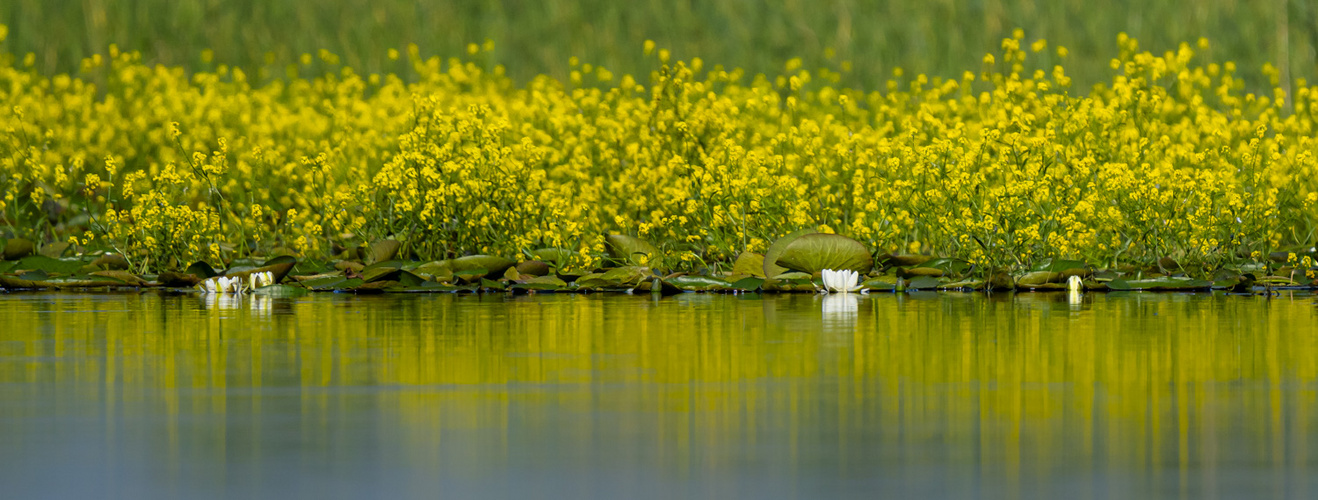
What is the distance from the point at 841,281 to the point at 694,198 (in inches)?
52.0

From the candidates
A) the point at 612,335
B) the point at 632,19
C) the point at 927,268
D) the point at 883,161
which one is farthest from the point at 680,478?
the point at 632,19

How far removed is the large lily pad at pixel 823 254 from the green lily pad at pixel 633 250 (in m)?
0.82

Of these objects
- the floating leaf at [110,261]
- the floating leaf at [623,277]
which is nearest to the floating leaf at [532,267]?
the floating leaf at [623,277]

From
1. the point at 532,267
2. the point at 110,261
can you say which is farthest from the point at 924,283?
the point at 110,261

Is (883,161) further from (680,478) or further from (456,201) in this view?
(680,478)

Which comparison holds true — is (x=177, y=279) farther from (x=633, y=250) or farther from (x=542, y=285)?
(x=633, y=250)

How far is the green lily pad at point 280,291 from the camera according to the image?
30.3ft

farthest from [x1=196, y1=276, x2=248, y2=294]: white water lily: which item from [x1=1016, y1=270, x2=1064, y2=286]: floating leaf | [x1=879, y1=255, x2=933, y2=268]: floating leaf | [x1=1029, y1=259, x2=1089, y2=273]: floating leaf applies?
[x1=1029, y1=259, x2=1089, y2=273]: floating leaf

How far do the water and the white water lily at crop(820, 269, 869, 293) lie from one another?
84.3 inches

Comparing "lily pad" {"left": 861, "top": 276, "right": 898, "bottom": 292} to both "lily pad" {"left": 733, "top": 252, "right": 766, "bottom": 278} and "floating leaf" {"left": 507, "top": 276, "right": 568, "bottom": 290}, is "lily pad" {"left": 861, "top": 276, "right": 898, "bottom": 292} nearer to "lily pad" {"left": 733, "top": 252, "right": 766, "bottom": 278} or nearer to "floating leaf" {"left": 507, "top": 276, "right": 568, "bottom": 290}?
"lily pad" {"left": 733, "top": 252, "right": 766, "bottom": 278}

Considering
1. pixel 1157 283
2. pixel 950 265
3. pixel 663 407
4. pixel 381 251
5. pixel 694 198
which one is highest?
pixel 694 198

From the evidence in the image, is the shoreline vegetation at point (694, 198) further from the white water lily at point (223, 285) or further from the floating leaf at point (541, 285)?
the white water lily at point (223, 285)

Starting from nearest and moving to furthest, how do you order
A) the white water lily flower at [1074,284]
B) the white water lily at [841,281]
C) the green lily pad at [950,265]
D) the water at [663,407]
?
the water at [663,407] < the white water lily flower at [1074,284] < the white water lily at [841,281] < the green lily pad at [950,265]

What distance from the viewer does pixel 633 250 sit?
10.2 meters
